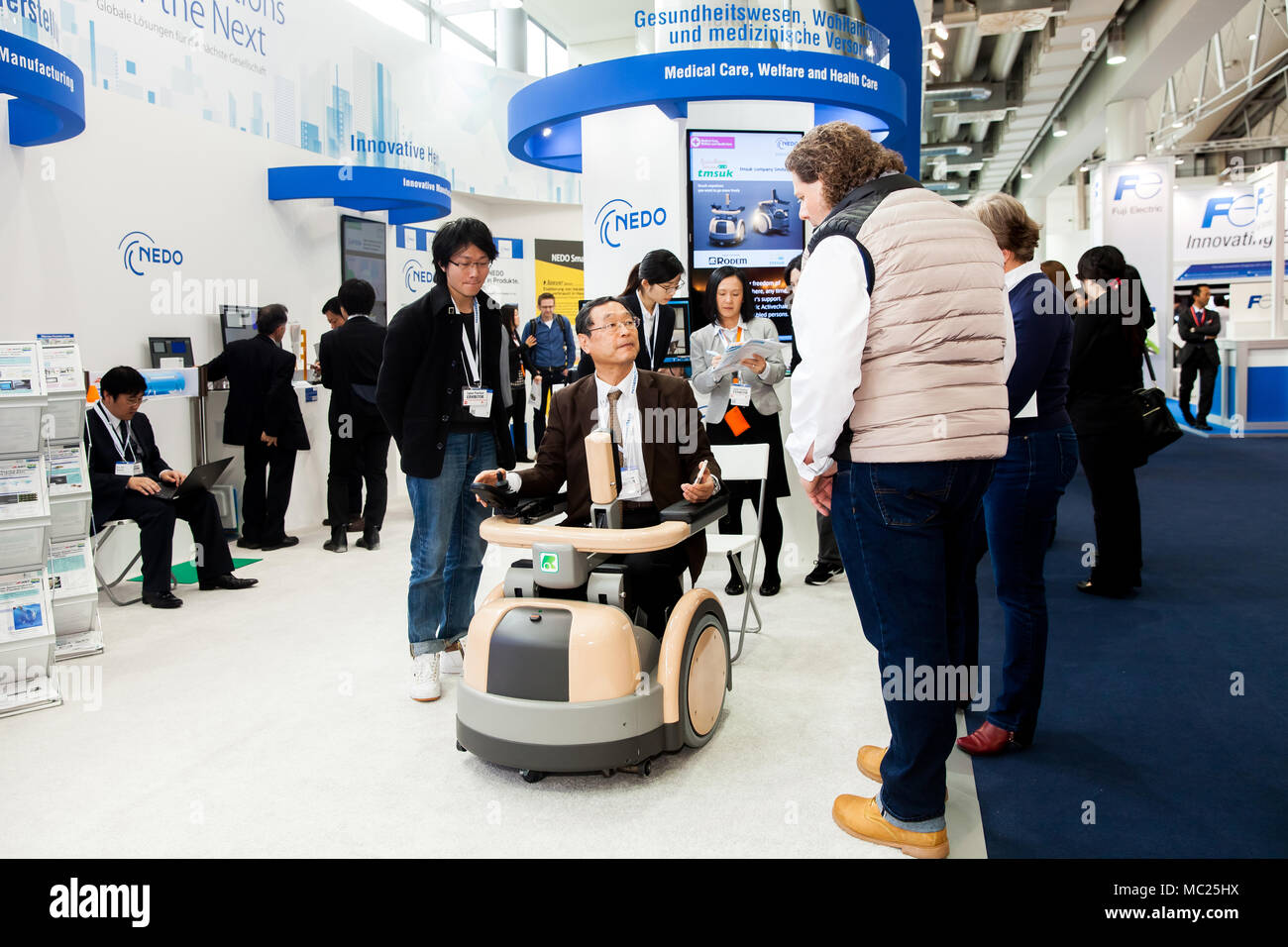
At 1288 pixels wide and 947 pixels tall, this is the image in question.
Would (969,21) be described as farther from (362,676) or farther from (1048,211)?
(1048,211)

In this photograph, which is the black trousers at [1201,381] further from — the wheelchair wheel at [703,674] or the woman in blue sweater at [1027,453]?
the wheelchair wheel at [703,674]

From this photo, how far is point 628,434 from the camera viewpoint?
3135mm

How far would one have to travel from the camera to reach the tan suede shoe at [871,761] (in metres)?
2.66

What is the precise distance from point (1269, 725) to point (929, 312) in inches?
80.2

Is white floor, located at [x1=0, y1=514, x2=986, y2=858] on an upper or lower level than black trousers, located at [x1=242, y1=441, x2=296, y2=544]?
lower

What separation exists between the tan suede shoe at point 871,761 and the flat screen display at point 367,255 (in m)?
5.94

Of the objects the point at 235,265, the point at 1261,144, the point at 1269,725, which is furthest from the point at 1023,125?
the point at 1269,725

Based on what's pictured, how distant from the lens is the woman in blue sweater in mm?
2590

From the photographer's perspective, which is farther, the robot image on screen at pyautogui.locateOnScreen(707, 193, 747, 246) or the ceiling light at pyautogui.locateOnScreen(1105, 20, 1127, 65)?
the ceiling light at pyautogui.locateOnScreen(1105, 20, 1127, 65)

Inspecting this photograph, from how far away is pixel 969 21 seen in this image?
9.92 meters

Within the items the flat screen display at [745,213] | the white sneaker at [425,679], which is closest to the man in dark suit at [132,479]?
the white sneaker at [425,679]

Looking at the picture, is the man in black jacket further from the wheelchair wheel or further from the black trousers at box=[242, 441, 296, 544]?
the black trousers at box=[242, 441, 296, 544]

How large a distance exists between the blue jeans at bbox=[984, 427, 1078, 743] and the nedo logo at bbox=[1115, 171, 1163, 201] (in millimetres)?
10585

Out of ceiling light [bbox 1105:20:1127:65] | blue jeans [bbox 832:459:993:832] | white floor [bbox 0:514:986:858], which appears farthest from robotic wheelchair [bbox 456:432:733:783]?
ceiling light [bbox 1105:20:1127:65]
